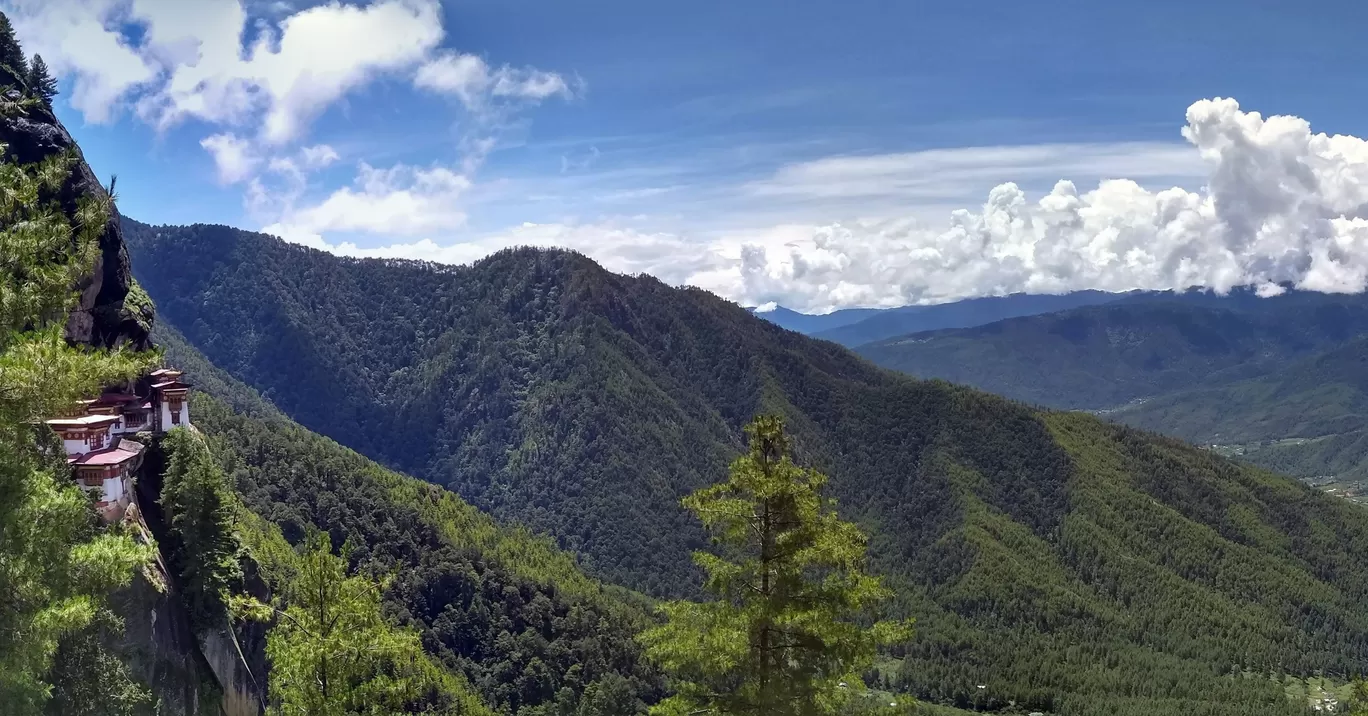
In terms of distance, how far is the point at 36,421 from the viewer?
1861 cm

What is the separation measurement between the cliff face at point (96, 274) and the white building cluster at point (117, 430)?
1105 centimetres

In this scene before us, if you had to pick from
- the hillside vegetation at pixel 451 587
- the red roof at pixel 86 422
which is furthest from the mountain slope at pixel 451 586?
the red roof at pixel 86 422

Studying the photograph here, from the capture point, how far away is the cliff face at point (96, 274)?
66.0m

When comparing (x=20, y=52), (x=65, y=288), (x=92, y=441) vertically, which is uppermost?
(x=20, y=52)

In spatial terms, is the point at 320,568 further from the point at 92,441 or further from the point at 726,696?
the point at 92,441

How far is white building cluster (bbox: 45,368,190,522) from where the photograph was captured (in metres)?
42.8

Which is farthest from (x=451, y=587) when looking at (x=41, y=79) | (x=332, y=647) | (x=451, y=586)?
(x=332, y=647)

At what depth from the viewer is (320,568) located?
2669 centimetres

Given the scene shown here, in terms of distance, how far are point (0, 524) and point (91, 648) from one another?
16.9m

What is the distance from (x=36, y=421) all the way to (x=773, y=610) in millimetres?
16868

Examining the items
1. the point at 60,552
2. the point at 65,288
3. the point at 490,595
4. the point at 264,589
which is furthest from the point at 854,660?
the point at 490,595

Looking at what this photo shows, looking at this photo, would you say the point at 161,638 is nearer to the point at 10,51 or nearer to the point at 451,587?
the point at 10,51

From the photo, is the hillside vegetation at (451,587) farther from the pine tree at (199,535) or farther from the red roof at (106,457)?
the red roof at (106,457)

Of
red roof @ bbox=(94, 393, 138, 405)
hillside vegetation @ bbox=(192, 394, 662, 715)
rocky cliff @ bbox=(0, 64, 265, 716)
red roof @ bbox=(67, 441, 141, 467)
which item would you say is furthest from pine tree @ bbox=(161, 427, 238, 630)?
hillside vegetation @ bbox=(192, 394, 662, 715)
